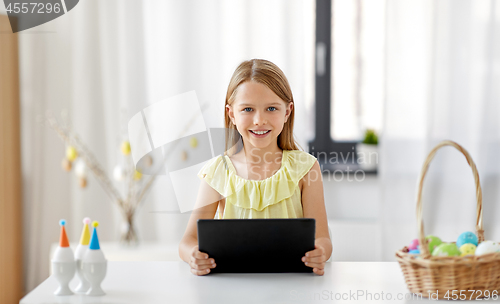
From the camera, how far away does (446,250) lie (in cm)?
94

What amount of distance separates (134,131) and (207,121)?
38cm

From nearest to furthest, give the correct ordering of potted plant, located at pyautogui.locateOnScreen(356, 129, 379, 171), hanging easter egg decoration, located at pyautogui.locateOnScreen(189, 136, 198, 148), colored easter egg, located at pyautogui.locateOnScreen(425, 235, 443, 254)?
colored easter egg, located at pyautogui.locateOnScreen(425, 235, 443, 254), hanging easter egg decoration, located at pyautogui.locateOnScreen(189, 136, 198, 148), potted plant, located at pyautogui.locateOnScreen(356, 129, 379, 171)

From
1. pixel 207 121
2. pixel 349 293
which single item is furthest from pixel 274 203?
pixel 207 121

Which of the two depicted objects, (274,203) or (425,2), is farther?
(425,2)

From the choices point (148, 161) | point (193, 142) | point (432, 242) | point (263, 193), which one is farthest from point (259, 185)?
point (148, 161)

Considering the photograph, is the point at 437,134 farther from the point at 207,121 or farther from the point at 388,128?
the point at 207,121

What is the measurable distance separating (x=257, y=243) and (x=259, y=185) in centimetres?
32

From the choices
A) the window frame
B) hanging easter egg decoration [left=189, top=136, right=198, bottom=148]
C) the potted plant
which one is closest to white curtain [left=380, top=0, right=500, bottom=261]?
the potted plant

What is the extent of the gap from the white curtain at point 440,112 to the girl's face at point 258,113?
1.17 meters

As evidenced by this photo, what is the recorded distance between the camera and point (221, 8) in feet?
7.75

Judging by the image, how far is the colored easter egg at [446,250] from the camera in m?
0.93

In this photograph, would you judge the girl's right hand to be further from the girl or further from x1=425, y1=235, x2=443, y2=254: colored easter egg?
x1=425, y1=235, x2=443, y2=254: colored easter egg

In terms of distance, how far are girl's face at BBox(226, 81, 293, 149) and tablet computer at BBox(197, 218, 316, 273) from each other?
359 mm

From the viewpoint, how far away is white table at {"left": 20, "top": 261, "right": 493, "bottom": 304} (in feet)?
3.04
